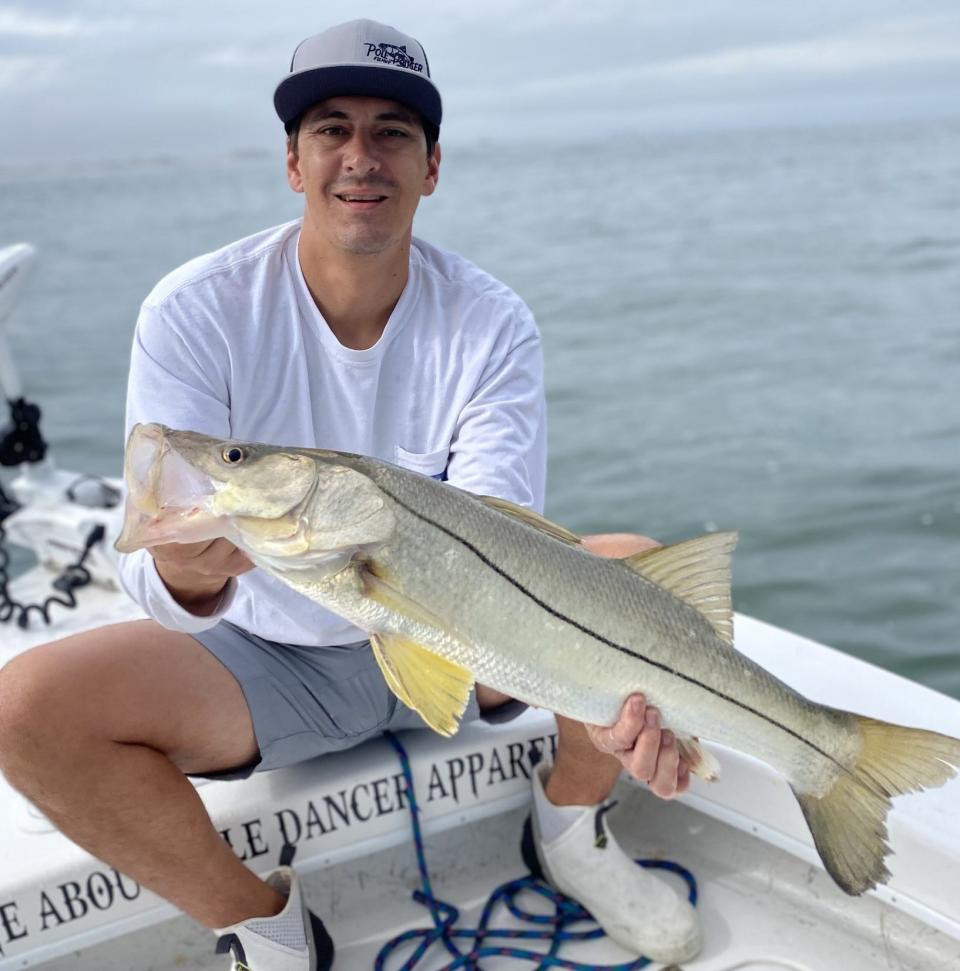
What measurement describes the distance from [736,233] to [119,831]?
2216cm

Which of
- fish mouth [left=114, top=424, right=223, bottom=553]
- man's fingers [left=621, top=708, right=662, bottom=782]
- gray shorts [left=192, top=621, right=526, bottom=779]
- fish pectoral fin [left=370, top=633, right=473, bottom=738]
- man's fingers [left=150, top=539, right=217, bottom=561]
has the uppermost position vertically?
fish mouth [left=114, top=424, right=223, bottom=553]

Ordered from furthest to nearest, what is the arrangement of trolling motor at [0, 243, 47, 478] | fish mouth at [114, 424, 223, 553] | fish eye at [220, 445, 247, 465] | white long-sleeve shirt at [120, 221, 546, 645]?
1. trolling motor at [0, 243, 47, 478]
2. white long-sleeve shirt at [120, 221, 546, 645]
3. fish eye at [220, 445, 247, 465]
4. fish mouth at [114, 424, 223, 553]

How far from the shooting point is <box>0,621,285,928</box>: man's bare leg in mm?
2438

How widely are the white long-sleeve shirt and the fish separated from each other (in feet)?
2.13

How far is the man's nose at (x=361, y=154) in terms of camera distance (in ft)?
9.21

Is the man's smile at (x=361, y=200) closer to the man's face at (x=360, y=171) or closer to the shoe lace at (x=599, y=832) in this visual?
the man's face at (x=360, y=171)

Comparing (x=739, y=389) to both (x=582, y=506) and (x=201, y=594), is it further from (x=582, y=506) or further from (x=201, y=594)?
(x=201, y=594)

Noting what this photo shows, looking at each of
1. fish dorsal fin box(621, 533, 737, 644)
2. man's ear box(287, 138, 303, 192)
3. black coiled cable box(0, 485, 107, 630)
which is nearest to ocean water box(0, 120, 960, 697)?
black coiled cable box(0, 485, 107, 630)

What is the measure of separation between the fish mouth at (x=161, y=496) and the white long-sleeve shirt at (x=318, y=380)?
74cm

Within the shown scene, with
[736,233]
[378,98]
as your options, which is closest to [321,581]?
[378,98]

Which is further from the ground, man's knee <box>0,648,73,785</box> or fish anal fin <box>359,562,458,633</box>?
fish anal fin <box>359,562,458,633</box>

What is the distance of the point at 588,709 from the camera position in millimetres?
2137

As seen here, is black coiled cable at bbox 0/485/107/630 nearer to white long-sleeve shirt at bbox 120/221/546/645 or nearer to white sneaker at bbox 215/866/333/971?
white long-sleeve shirt at bbox 120/221/546/645

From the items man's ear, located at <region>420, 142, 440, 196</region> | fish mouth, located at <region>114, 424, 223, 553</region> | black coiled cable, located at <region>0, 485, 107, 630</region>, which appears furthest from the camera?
black coiled cable, located at <region>0, 485, 107, 630</region>
